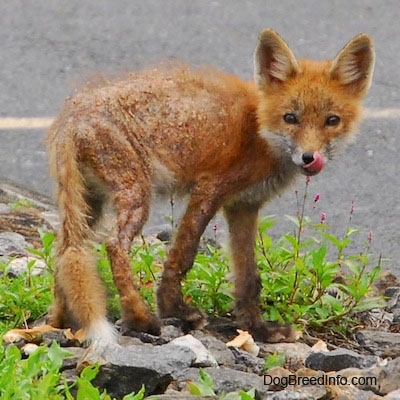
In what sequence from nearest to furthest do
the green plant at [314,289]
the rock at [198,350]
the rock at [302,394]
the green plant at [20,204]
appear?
the rock at [302,394] → the rock at [198,350] → the green plant at [314,289] → the green plant at [20,204]

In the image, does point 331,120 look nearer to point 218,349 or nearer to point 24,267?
point 218,349

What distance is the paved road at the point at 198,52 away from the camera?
8258mm

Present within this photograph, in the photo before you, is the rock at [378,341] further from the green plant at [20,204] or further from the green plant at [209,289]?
the green plant at [20,204]

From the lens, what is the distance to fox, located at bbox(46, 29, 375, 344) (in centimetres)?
511

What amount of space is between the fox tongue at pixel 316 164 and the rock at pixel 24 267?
56.7 inches

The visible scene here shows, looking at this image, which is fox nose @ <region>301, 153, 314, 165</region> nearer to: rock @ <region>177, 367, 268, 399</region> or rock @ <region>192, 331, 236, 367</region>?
rock @ <region>192, 331, 236, 367</region>

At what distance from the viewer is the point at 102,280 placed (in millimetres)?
5184

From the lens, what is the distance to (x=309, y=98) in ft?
18.3

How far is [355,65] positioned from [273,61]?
42cm

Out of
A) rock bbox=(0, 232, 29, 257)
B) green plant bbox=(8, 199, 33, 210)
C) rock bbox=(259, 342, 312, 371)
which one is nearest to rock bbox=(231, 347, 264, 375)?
rock bbox=(259, 342, 312, 371)

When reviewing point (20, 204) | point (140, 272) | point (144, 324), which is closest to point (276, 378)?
point (144, 324)

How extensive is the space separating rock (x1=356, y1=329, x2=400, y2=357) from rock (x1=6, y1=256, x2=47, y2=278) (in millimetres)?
1643

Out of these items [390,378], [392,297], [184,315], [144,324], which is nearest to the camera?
[390,378]

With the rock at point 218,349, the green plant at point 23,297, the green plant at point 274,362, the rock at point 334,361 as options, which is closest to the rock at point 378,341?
the rock at point 334,361
